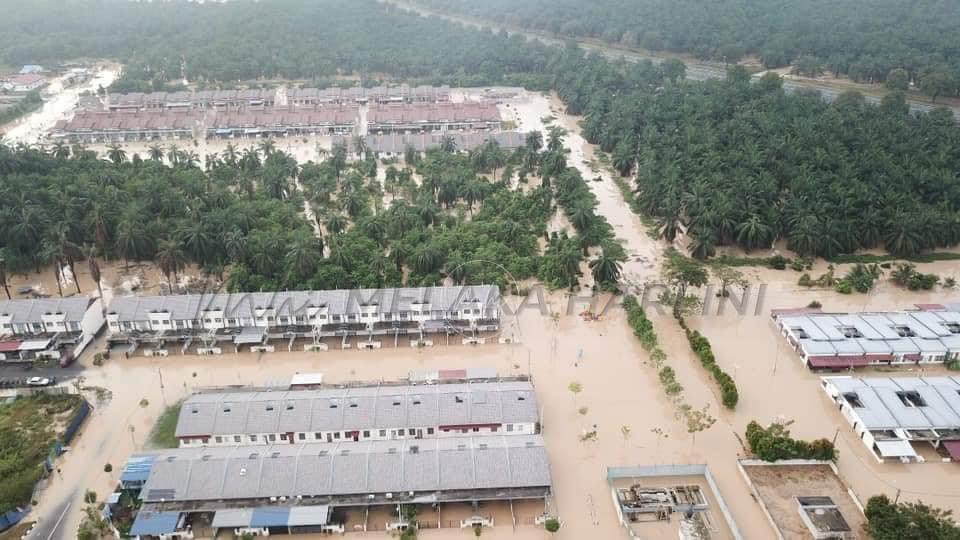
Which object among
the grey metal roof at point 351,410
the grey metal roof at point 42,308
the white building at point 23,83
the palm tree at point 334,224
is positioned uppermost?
the white building at point 23,83

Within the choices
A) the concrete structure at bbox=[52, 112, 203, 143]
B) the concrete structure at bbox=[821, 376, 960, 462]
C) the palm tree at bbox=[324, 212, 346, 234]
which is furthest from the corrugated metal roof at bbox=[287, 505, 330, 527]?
the concrete structure at bbox=[52, 112, 203, 143]

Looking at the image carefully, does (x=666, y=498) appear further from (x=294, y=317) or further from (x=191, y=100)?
(x=191, y=100)

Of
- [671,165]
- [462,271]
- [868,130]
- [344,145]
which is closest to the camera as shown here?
[462,271]

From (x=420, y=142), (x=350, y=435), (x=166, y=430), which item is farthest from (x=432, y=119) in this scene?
(x=350, y=435)

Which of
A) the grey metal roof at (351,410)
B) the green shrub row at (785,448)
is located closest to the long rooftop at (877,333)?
the green shrub row at (785,448)

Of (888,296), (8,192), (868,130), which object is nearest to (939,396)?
(888,296)

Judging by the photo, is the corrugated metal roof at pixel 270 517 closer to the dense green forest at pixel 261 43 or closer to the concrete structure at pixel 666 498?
the concrete structure at pixel 666 498

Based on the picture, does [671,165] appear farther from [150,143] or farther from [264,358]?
[150,143]
